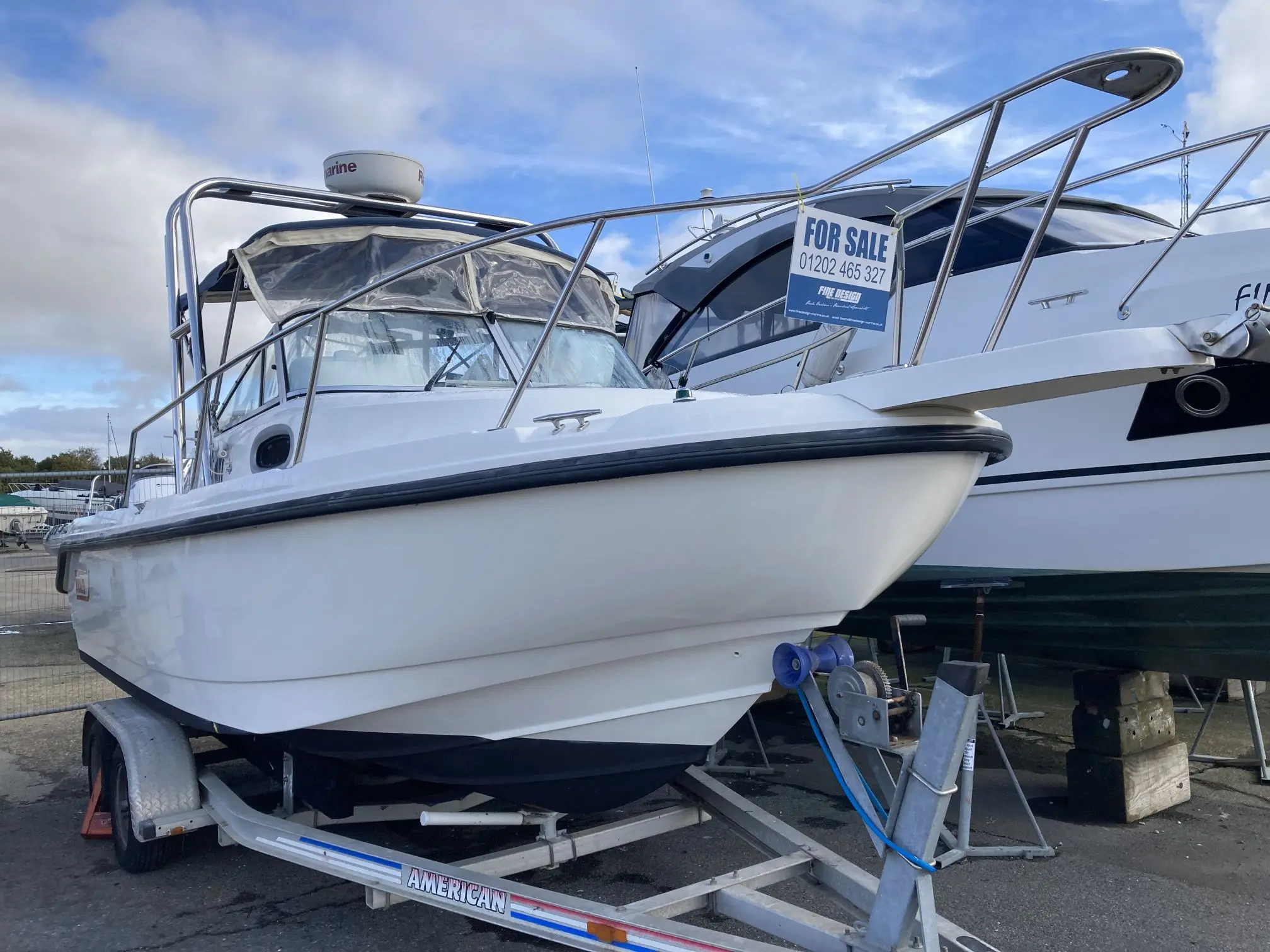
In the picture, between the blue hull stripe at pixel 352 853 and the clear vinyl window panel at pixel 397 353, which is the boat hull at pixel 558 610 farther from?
the clear vinyl window panel at pixel 397 353

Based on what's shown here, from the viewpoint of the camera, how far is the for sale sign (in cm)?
239

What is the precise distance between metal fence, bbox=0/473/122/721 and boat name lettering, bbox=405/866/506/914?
4163 millimetres

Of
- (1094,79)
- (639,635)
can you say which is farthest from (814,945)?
(1094,79)

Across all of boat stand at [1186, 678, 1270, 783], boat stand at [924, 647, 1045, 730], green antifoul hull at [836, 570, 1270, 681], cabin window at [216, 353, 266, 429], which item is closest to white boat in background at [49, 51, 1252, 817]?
cabin window at [216, 353, 266, 429]

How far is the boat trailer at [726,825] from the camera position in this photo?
2.25m

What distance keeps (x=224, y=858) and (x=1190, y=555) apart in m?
4.03

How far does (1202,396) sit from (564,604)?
8.69ft

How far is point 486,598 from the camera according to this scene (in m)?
2.60

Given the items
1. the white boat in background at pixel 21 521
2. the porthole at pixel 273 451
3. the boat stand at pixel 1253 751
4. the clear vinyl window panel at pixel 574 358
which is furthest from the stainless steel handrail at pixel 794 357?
the white boat in background at pixel 21 521

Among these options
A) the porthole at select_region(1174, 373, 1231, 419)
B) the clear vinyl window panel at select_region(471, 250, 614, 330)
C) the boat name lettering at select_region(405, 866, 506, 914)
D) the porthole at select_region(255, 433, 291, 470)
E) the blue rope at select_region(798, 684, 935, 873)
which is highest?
the clear vinyl window panel at select_region(471, 250, 614, 330)

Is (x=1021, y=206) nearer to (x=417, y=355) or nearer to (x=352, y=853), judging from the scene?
(x=417, y=355)

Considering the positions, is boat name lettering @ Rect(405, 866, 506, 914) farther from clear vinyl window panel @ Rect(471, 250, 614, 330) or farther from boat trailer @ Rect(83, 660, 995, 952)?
clear vinyl window panel @ Rect(471, 250, 614, 330)

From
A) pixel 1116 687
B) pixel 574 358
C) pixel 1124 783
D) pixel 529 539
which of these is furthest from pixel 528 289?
pixel 1124 783

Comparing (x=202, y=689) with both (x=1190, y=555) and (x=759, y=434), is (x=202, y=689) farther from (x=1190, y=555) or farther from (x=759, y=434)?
(x=1190, y=555)
